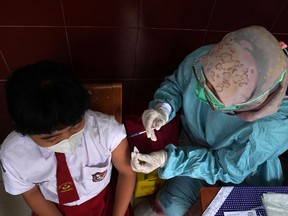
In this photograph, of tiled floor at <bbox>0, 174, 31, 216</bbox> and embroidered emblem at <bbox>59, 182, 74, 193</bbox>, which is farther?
tiled floor at <bbox>0, 174, 31, 216</bbox>

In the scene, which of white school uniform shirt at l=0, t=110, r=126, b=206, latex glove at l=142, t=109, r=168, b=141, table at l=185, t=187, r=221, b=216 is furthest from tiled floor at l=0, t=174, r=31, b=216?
table at l=185, t=187, r=221, b=216

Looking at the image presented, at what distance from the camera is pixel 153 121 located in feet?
4.04

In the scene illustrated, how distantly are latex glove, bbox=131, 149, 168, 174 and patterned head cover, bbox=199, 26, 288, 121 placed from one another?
0.40 m

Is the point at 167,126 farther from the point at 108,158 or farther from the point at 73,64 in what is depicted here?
the point at 73,64

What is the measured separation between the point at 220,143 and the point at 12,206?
1.35 m

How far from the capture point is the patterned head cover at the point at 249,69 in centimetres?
90

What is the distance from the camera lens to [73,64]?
1490 mm

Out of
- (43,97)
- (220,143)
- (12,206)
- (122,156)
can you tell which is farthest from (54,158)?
(12,206)

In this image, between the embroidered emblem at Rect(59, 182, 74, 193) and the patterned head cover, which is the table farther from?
the embroidered emblem at Rect(59, 182, 74, 193)

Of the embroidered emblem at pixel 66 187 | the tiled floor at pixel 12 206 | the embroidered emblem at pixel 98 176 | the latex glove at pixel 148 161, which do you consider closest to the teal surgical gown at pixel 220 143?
the latex glove at pixel 148 161

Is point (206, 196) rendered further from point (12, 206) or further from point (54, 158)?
point (12, 206)

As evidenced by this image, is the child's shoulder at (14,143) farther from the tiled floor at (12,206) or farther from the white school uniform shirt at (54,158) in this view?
the tiled floor at (12,206)

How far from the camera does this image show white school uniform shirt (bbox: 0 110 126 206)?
99cm

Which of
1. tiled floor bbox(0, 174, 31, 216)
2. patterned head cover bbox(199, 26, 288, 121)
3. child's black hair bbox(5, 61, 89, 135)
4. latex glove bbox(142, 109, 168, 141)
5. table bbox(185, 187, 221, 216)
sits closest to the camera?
child's black hair bbox(5, 61, 89, 135)
